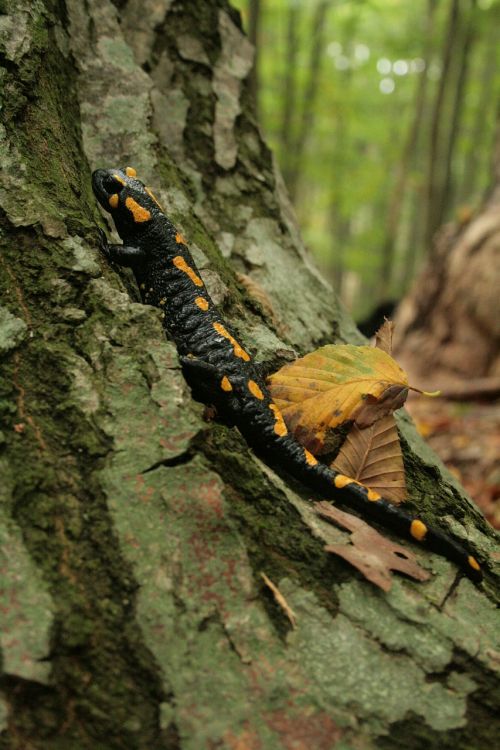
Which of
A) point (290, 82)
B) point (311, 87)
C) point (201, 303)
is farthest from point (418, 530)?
point (311, 87)

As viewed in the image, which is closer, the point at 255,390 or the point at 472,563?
the point at 472,563

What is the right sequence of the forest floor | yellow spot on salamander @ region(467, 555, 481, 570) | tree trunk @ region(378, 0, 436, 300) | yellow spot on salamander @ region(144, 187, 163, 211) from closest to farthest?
yellow spot on salamander @ region(467, 555, 481, 570) < yellow spot on salamander @ region(144, 187, 163, 211) < the forest floor < tree trunk @ region(378, 0, 436, 300)

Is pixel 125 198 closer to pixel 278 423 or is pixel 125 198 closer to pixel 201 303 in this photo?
pixel 201 303

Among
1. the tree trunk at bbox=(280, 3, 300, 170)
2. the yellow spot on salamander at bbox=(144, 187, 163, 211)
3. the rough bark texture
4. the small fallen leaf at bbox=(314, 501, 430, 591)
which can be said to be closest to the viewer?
the rough bark texture

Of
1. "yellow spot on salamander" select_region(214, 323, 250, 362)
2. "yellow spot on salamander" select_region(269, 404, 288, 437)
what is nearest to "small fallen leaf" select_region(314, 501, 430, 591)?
"yellow spot on salamander" select_region(269, 404, 288, 437)

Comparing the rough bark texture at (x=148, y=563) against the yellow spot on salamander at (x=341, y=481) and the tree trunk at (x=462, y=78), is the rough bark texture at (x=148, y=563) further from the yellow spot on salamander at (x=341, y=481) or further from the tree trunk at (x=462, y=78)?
the tree trunk at (x=462, y=78)

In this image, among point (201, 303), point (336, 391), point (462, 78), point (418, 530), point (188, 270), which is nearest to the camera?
point (418, 530)

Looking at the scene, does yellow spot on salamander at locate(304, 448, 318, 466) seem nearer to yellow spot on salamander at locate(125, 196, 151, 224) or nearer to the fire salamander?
the fire salamander
